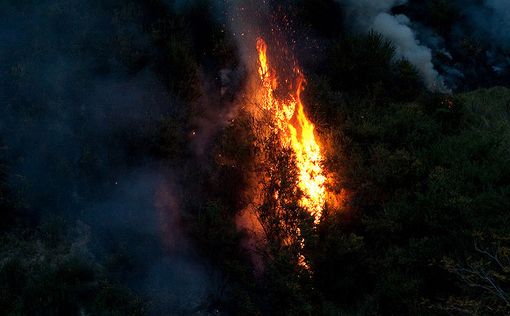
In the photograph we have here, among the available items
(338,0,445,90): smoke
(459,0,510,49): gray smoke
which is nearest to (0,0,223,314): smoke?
(338,0,445,90): smoke

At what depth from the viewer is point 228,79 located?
47.9 ft

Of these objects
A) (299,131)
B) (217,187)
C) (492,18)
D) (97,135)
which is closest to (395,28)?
(492,18)

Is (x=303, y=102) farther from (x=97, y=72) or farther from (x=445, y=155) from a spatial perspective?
(x=97, y=72)

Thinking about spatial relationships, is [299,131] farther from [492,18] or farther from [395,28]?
[492,18]

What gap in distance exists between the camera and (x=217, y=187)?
1224cm

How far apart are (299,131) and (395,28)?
633cm

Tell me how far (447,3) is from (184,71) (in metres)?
13.1

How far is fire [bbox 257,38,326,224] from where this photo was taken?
1287 cm

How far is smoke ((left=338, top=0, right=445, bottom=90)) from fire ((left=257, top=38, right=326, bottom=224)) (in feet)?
12.4

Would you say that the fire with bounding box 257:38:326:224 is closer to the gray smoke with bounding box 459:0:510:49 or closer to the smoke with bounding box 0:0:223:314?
the smoke with bounding box 0:0:223:314

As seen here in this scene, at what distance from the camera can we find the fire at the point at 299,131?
12866 mm

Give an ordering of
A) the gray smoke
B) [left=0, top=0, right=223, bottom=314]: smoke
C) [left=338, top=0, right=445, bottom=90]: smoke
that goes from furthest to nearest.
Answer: the gray smoke → [left=338, top=0, right=445, bottom=90]: smoke → [left=0, top=0, right=223, bottom=314]: smoke

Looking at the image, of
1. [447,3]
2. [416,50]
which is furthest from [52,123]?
[447,3]

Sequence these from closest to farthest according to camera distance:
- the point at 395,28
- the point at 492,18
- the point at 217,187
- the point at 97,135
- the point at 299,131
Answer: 1. the point at 97,135
2. the point at 217,187
3. the point at 299,131
4. the point at 395,28
5. the point at 492,18
